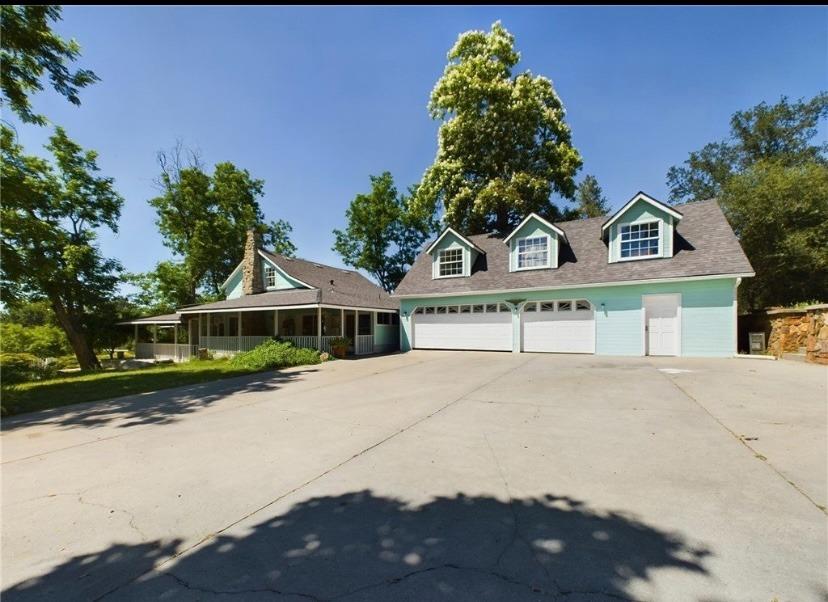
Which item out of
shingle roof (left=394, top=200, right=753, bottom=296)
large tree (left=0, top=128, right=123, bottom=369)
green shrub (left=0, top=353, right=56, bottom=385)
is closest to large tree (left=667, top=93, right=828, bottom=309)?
shingle roof (left=394, top=200, right=753, bottom=296)

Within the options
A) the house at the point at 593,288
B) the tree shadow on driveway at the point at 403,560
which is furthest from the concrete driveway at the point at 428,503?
the house at the point at 593,288

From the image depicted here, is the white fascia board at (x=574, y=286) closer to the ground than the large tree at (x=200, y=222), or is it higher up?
closer to the ground

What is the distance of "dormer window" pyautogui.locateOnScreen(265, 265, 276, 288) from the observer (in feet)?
72.1

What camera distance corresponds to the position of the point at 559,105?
78.7 feet

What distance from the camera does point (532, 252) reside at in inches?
693

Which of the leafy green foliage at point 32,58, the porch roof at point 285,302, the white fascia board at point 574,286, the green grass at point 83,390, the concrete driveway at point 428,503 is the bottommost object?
the green grass at point 83,390

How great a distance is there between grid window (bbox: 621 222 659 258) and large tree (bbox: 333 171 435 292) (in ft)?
63.8

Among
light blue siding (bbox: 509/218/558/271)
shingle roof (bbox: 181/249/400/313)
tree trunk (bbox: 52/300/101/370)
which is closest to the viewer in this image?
light blue siding (bbox: 509/218/558/271)

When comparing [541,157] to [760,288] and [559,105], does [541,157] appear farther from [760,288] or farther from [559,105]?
[760,288]

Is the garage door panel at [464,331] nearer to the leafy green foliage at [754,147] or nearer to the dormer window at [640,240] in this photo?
the dormer window at [640,240]

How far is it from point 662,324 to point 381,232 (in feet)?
80.5

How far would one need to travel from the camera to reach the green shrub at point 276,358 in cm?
1391

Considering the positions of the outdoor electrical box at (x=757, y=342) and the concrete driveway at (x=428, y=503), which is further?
the outdoor electrical box at (x=757, y=342)

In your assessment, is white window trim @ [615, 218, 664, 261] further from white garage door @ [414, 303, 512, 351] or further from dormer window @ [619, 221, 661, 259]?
white garage door @ [414, 303, 512, 351]
